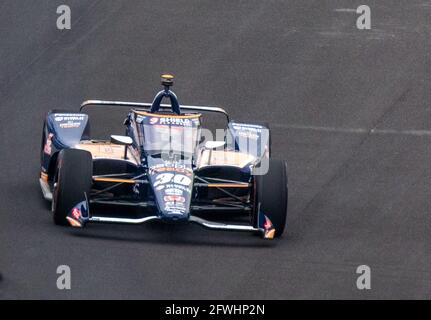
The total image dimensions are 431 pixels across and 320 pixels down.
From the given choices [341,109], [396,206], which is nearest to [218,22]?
[341,109]

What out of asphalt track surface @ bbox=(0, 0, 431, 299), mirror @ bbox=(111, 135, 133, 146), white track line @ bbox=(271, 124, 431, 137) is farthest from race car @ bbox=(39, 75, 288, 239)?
white track line @ bbox=(271, 124, 431, 137)

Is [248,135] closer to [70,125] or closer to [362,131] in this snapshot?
[70,125]

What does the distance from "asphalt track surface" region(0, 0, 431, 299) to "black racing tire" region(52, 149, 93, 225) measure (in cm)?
25

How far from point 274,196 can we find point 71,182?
235cm

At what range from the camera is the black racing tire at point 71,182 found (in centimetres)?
1691

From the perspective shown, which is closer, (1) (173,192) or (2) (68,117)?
(1) (173,192)

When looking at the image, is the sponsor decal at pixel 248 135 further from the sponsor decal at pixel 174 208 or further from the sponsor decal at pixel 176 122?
the sponsor decal at pixel 174 208

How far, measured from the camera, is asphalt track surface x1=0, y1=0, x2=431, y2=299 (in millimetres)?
15562

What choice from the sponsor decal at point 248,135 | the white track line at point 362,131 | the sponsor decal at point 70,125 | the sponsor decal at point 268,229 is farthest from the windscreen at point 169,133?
the white track line at point 362,131

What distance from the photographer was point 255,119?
23000 mm

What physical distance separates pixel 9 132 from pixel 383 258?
23.9 ft

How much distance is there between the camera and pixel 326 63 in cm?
2553

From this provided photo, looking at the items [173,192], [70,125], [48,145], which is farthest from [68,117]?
[173,192]

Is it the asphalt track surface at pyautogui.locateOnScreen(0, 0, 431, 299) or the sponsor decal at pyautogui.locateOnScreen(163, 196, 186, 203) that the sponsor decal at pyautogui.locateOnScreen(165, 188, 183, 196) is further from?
the asphalt track surface at pyautogui.locateOnScreen(0, 0, 431, 299)
